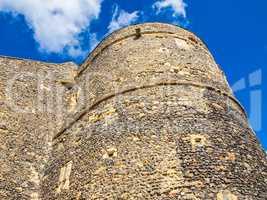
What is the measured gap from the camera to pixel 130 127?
9602 mm

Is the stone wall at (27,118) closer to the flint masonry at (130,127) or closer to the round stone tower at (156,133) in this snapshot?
the flint masonry at (130,127)

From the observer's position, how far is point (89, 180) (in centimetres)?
905

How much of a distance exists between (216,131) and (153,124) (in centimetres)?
141

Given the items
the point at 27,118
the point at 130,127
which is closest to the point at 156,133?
the point at 130,127

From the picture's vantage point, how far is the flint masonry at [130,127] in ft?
27.5

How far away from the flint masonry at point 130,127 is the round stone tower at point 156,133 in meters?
0.02

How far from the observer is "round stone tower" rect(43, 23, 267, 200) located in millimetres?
8258

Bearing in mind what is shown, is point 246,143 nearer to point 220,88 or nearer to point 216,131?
point 216,131

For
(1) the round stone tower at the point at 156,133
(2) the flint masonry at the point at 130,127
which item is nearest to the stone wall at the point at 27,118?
(2) the flint masonry at the point at 130,127

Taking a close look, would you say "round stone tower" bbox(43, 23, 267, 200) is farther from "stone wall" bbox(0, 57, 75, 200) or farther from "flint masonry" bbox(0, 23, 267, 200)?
"stone wall" bbox(0, 57, 75, 200)

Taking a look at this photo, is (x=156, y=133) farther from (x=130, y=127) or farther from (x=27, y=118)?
(x=27, y=118)

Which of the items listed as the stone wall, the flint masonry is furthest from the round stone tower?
the stone wall

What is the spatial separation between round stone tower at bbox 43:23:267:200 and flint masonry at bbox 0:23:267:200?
0.02 metres

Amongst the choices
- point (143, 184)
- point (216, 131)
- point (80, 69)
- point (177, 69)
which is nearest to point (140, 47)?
point (177, 69)
